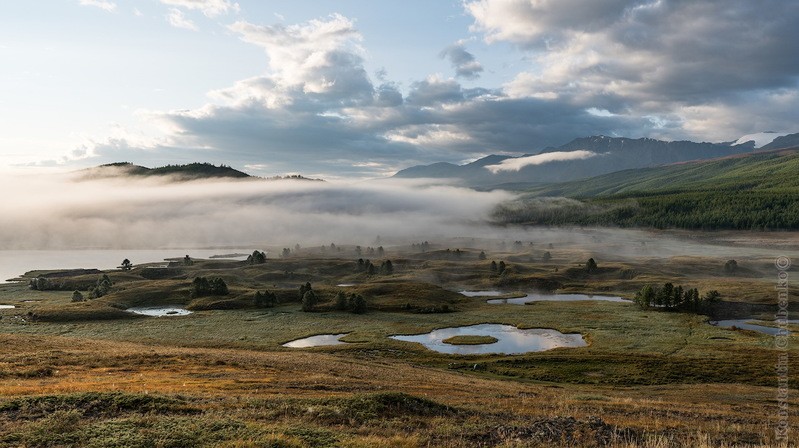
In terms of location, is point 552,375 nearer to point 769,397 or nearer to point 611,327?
point 769,397

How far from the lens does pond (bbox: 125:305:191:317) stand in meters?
144

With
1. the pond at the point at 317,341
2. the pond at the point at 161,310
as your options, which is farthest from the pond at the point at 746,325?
the pond at the point at 161,310

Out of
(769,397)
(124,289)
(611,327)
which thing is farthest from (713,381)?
(124,289)

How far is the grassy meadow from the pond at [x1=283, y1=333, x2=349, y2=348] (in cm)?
271

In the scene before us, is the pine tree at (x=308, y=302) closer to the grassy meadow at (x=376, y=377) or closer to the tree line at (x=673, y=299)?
the grassy meadow at (x=376, y=377)

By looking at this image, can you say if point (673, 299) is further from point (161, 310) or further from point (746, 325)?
point (161, 310)

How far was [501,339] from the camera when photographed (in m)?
111

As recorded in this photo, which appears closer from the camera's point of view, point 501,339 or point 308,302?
point 501,339

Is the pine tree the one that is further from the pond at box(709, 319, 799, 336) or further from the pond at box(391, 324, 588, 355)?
the pond at box(709, 319, 799, 336)

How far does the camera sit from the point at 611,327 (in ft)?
395

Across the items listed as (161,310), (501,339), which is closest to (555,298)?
(501,339)

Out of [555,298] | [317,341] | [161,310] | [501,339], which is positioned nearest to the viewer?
[317,341]

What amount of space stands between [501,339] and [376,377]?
195ft

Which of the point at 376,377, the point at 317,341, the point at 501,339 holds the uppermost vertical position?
the point at 376,377
